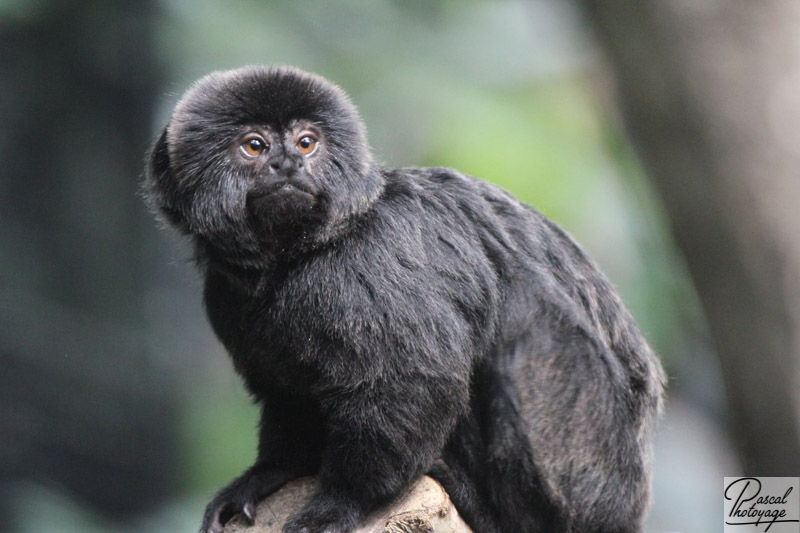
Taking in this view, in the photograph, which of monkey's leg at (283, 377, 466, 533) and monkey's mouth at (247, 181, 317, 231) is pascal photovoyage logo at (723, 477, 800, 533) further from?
monkey's mouth at (247, 181, 317, 231)

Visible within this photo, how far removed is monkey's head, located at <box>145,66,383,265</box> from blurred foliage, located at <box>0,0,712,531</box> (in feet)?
13.0

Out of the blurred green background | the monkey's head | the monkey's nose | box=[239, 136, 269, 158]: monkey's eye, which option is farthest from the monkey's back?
the blurred green background

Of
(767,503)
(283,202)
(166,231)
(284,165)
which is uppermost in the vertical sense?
(284,165)

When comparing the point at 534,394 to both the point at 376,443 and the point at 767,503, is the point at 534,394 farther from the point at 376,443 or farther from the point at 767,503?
the point at 767,503

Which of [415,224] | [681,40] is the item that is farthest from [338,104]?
[681,40]

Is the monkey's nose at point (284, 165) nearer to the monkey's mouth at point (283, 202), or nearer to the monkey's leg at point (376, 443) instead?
the monkey's mouth at point (283, 202)

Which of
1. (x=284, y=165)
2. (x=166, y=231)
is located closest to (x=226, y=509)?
(x=284, y=165)

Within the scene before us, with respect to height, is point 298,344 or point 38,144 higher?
point 38,144

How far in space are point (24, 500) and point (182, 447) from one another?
4.51 ft

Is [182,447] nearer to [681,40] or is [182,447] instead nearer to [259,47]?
[259,47]

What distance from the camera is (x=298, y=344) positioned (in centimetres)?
319

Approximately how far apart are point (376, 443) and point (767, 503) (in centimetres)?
156

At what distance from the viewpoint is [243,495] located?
3498 millimetres

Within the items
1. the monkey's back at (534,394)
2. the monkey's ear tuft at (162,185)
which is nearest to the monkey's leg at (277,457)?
the monkey's back at (534,394)
